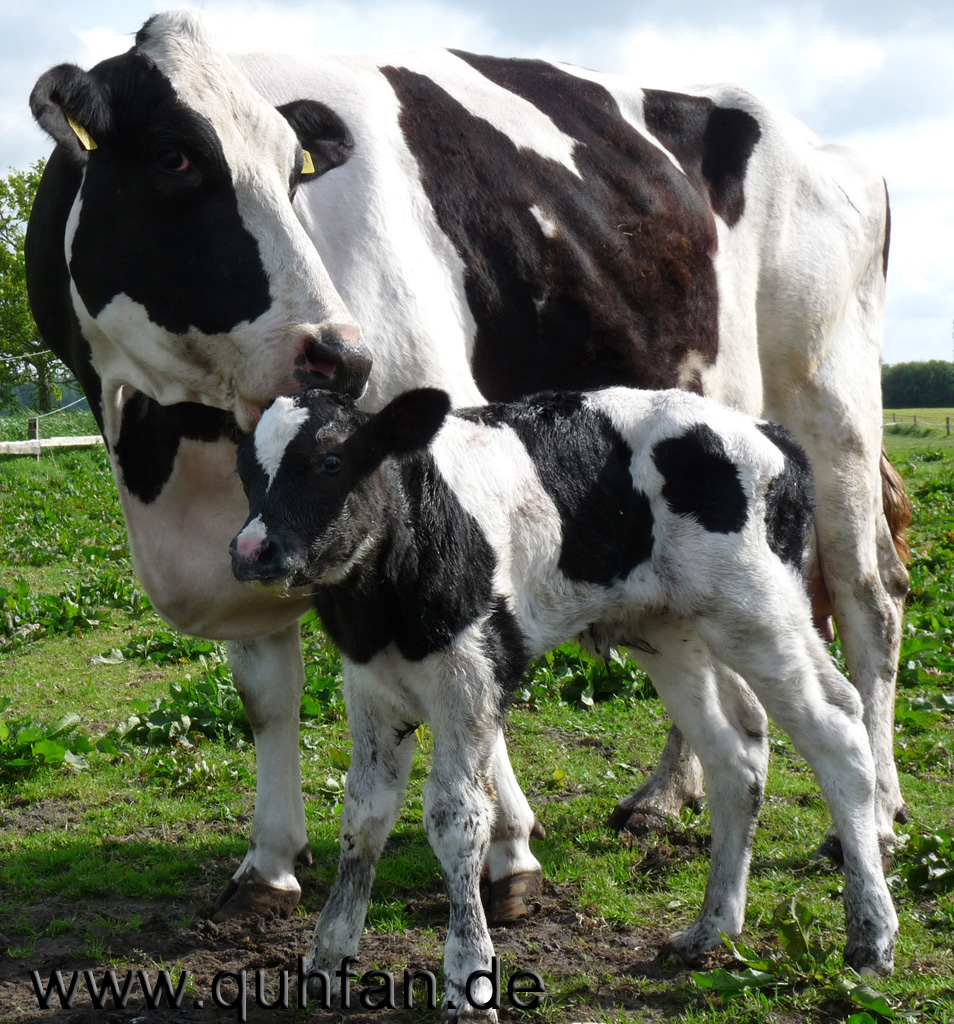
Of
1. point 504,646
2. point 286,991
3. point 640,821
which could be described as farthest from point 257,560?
point 640,821

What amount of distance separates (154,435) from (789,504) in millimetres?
2526

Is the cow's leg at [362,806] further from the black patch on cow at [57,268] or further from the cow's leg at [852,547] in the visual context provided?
the cow's leg at [852,547]

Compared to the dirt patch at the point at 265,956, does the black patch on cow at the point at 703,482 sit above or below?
above

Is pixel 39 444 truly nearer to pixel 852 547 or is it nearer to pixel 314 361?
pixel 852 547

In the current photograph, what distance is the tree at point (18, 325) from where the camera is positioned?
40.4m

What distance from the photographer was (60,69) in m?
4.01

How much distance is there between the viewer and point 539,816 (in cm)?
572

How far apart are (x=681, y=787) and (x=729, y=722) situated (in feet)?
4.57

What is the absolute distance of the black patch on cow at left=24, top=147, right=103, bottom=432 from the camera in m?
4.56

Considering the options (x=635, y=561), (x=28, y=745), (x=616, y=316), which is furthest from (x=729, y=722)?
(x=28, y=745)

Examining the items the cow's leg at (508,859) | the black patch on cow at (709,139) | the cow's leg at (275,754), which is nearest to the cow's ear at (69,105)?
the cow's leg at (275,754)

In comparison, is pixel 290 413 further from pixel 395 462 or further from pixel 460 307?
pixel 460 307

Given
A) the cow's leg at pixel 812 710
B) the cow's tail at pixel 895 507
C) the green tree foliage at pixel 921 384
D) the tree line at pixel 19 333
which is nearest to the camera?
the cow's leg at pixel 812 710

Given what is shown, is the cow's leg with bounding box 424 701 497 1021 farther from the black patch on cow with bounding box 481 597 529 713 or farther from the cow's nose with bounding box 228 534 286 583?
the cow's nose with bounding box 228 534 286 583
